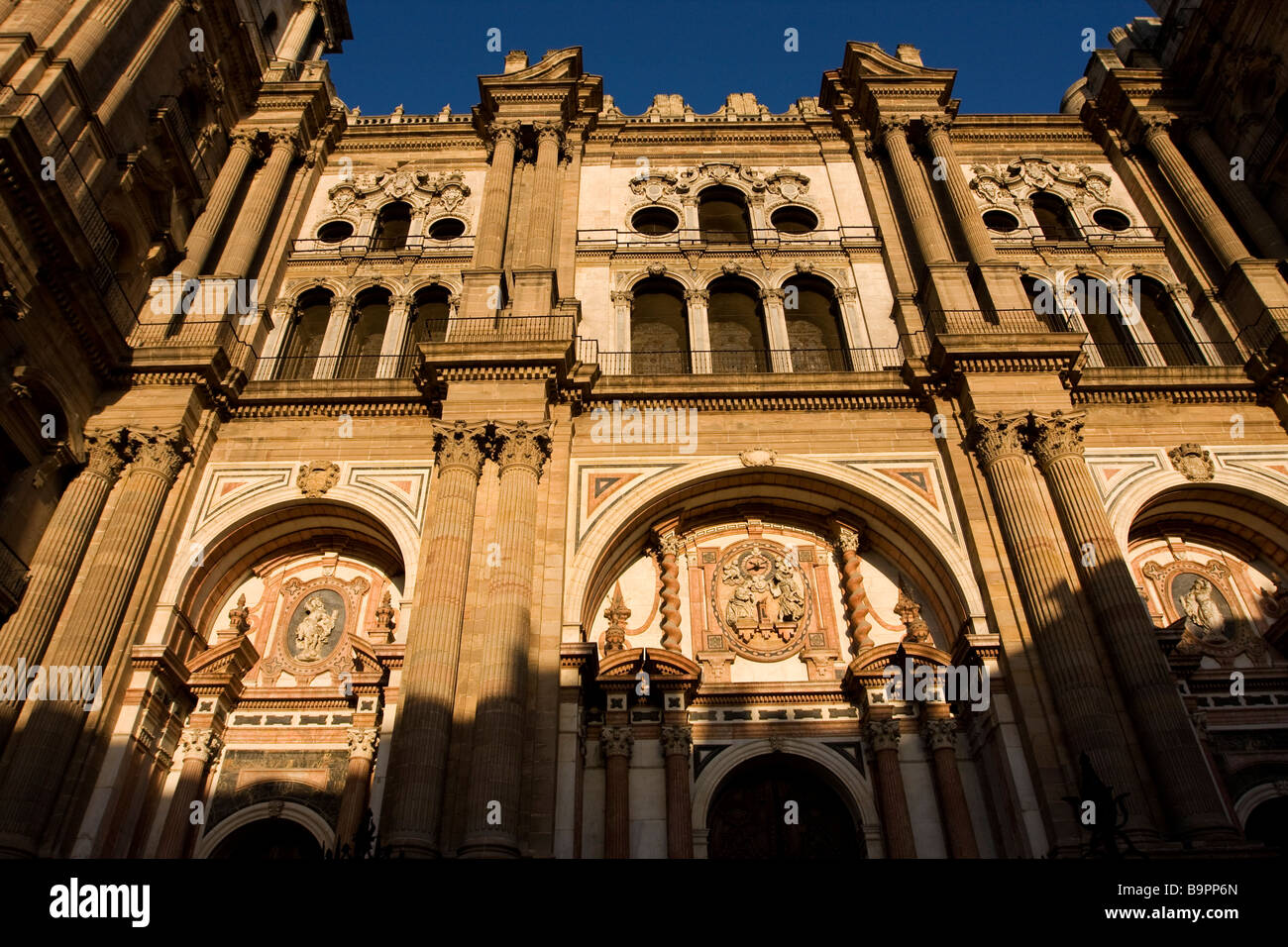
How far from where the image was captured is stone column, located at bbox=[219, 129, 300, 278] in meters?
20.2

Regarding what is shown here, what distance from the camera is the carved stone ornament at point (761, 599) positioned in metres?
16.2

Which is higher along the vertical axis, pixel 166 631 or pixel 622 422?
pixel 622 422

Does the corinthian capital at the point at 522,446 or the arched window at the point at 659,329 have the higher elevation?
the arched window at the point at 659,329

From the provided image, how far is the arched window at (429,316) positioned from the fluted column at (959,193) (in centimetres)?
1144

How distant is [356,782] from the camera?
14.4 m

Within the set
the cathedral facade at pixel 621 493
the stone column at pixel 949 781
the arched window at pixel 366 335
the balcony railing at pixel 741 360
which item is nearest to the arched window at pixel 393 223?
the cathedral facade at pixel 621 493

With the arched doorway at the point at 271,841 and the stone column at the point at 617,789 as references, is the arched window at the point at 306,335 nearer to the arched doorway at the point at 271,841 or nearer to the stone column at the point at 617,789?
the arched doorway at the point at 271,841

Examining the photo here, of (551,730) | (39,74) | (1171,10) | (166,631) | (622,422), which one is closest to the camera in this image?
(551,730)

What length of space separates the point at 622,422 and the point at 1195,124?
17.4 metres

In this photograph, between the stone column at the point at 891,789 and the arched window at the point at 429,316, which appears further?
the arched window at the point at 429,316
